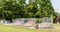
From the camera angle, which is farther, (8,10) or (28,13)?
(28,13)

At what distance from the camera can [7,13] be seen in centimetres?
5191

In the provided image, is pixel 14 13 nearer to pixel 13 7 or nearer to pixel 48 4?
pixel 13 7

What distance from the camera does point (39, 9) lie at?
5728 centimetres

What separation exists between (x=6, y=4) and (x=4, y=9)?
1534 mm

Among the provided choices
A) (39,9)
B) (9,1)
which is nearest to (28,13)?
(39,9)

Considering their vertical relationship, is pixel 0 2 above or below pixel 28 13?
above

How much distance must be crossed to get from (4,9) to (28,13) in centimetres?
752

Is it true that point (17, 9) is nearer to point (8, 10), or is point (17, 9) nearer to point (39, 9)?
point (8, 10)

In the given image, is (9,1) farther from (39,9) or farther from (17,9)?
(39,9)

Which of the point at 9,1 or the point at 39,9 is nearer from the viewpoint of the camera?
the point at 9,1

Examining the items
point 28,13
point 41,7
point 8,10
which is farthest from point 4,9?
point 41,7

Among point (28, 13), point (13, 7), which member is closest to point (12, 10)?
point (13, 7)

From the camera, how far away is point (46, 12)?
189 feet

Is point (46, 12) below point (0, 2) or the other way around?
below
